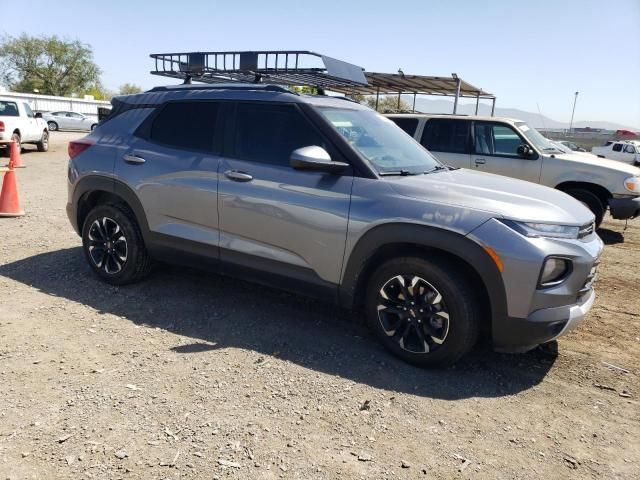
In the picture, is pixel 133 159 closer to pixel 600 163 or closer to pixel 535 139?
pixel 535 139

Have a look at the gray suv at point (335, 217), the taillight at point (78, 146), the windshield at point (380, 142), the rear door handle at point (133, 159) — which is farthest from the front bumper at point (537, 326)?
the taillight at point (78, 146)

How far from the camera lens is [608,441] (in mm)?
2754

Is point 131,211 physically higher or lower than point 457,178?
lower

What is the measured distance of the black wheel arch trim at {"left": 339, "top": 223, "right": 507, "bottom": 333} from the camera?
3037 millimetres

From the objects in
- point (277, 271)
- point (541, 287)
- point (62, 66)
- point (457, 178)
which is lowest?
point (277, 271)

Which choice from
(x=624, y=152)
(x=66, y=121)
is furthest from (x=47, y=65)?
(x=624, y=152)

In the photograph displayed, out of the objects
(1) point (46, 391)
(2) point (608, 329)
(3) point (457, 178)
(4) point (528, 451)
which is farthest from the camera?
(2) point (608, 329)

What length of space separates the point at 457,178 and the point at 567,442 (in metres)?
1.87

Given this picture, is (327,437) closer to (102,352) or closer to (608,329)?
(102,352)

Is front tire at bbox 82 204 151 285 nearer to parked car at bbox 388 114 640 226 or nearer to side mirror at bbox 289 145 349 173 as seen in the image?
side mirror at bbox 289 145 349 173

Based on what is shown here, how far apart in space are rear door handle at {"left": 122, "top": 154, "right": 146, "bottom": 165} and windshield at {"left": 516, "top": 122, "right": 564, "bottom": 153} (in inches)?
A: 236

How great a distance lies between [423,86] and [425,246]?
17.0 m

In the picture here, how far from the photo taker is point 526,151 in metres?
7.75

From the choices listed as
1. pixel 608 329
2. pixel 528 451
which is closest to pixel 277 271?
pixel 528 451
